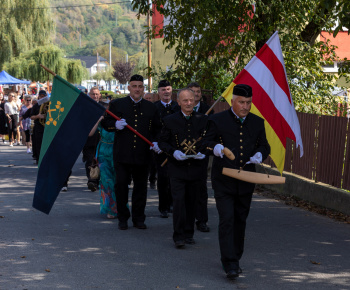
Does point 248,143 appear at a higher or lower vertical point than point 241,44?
lower

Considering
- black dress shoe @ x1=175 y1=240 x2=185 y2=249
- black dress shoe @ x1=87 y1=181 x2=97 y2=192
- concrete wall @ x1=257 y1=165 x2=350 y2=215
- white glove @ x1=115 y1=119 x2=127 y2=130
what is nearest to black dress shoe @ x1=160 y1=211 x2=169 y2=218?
white glove @ x1=115 y1=119 x2=127 y2=130

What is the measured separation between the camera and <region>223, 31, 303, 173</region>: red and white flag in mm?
8250

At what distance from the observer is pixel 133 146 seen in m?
8.97

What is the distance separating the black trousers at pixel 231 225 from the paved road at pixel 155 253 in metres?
0.21

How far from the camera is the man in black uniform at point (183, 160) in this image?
7.91 meters

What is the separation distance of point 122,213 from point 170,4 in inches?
295

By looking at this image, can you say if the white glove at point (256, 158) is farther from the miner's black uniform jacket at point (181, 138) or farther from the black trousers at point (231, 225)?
the miner's black uniform jacket at point (181, 138)

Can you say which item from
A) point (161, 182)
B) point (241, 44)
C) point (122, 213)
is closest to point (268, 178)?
point (122, 213)

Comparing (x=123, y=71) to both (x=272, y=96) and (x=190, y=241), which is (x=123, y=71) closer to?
(x=272, y=96)

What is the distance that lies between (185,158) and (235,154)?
3.89ft

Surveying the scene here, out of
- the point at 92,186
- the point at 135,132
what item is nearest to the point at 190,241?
the point at 135,132

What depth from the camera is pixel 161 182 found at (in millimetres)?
9977

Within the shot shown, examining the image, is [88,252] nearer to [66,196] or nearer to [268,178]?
[268,178]

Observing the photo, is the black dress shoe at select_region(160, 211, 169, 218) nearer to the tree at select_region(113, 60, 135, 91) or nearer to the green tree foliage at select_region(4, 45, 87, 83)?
the green tree foliage at select_region(4, 45, 87, 83)
